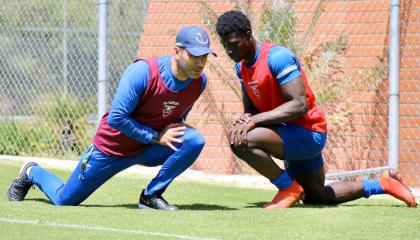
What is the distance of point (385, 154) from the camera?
10.7 m

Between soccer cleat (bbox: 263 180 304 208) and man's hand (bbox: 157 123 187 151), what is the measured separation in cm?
106

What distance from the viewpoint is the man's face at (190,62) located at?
6.85m

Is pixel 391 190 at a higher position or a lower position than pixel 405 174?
higher

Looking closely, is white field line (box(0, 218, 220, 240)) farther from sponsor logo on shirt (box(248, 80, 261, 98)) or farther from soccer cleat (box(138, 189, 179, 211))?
sponsor logo on shirt (box(248, 80, 261, 98))

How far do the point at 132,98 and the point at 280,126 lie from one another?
1.28 m

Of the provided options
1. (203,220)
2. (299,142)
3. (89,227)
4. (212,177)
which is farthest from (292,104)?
(212,177)

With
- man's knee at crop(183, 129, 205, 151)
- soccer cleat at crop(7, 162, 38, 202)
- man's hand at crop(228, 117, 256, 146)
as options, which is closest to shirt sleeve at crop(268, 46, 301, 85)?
man's hand at crop(228, 117, 256, 146)

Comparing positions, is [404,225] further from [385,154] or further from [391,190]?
[385,154]

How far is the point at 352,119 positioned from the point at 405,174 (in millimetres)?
888

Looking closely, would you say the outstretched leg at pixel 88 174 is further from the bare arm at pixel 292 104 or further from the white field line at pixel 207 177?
the white field line at pixel 207 177

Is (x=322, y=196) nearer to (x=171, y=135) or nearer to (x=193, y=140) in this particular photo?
(x=193, y=140)

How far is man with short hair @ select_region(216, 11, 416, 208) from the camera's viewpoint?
713cm

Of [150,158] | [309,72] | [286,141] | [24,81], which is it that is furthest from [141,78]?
[24,81]

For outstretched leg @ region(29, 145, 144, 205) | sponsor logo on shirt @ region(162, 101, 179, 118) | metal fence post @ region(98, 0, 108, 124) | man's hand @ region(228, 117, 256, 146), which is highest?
sponsor logo on shirt @ region(162, 101, 179, 118)
